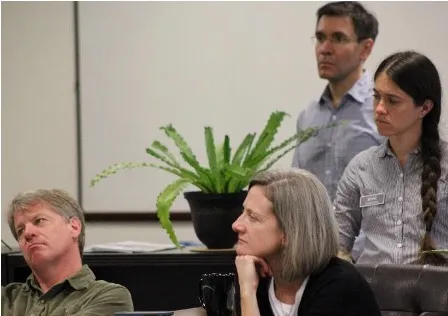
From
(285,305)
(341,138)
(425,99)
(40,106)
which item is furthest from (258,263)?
(40,106)

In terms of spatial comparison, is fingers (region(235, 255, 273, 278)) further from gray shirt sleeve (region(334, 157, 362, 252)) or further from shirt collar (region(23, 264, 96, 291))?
gray shirt sleeve (region(334, 157, 362, 252))

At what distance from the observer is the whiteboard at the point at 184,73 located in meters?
4.90

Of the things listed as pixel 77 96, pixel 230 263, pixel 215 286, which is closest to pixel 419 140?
pixel 230 263

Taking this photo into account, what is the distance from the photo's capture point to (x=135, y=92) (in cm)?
513

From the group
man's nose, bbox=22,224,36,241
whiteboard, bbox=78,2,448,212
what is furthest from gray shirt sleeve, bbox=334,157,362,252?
whiteboard, bbox=78,2,448,212

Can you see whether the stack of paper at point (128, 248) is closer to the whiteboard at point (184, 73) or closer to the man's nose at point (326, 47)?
the man's nose at point (326, 47)

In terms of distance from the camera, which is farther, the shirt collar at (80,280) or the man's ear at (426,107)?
the man's ear at (426,107)

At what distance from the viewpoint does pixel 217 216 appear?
325cm

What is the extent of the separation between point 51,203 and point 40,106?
2.78 m

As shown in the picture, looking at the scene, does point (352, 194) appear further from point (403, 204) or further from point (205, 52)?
point (205, 52)

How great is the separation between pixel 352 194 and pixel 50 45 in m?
2.79

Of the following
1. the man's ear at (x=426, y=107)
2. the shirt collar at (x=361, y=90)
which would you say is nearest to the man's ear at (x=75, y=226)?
the man's ear at (x=426, y=107)

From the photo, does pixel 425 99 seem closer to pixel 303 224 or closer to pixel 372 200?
pixel 372 200

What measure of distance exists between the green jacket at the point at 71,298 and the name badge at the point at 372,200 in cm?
80
